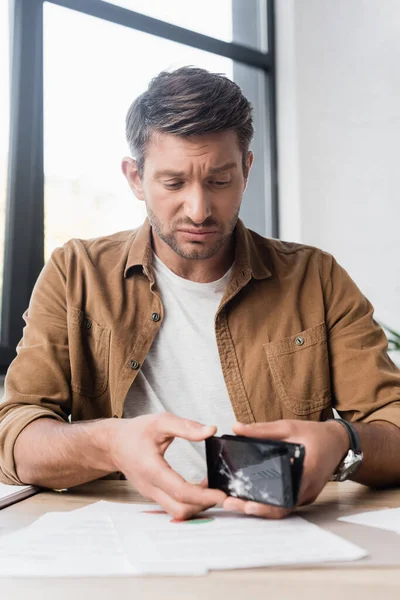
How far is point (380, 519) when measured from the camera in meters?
0.87

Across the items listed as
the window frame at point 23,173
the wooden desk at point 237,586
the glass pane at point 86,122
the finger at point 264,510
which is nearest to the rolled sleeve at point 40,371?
the finger at point 264,510

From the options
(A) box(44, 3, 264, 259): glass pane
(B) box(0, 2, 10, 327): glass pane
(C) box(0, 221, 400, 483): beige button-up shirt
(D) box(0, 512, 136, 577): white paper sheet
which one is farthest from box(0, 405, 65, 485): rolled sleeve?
(A) box(44, 3, 264, 259): glass pane

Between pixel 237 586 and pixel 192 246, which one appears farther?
pixel 192 246

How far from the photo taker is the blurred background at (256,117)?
2467 mm

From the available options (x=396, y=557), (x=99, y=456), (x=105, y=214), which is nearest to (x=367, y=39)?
(x=105, y=214)

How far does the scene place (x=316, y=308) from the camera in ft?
5.04

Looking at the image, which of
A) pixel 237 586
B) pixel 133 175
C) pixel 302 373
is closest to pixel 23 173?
pixel 133 175

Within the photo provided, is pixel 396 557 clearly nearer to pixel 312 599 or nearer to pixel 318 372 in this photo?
pixel 312 599

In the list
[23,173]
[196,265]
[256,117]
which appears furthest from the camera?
[256,117]

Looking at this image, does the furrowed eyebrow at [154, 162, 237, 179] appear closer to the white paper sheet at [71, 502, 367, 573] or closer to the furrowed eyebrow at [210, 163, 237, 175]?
the furrowed eyebrow at [210, 163, 237, 175]

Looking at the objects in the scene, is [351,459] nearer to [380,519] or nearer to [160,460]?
[380,519]

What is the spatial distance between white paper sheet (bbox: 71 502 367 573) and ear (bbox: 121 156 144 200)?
33.2 inches

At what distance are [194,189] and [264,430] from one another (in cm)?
63

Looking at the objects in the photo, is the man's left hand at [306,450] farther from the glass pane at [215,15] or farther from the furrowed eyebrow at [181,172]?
the glass pane at [215,15]
